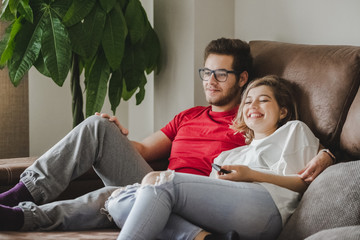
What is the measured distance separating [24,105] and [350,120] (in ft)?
7.04

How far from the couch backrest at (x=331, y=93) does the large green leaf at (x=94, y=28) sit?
963mm

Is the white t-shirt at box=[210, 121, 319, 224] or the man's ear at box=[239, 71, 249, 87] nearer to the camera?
the white t-shirt at box=[210, 121, 319, 224]

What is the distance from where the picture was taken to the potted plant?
2.38m

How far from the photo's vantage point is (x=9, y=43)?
95.4 inches

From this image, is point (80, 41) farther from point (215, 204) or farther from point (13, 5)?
point (215, 204)

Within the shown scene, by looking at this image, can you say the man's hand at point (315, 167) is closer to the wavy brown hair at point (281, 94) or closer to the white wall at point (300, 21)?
the wavy brown hair at point (281, 94)

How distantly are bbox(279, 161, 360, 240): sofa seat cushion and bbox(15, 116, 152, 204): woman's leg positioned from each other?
26.3 inches

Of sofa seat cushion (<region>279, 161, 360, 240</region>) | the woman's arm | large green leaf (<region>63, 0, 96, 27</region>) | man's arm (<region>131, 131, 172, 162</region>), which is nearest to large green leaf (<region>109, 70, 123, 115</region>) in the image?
large green leaf (<region>63, 0, 96, 27</region>)

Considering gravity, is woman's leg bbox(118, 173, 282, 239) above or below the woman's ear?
below

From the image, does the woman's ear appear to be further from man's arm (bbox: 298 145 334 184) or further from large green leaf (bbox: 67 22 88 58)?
large green leaf (bbox: 67 22 88 58)

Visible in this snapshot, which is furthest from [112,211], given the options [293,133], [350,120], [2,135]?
[2,135]

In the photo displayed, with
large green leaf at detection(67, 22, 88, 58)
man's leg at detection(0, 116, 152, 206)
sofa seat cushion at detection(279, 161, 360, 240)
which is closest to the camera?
sofa seat cushion at detection(279, 161, 360, 240)

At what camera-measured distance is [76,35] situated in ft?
8.00

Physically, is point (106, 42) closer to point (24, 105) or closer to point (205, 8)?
point (205, 8)
